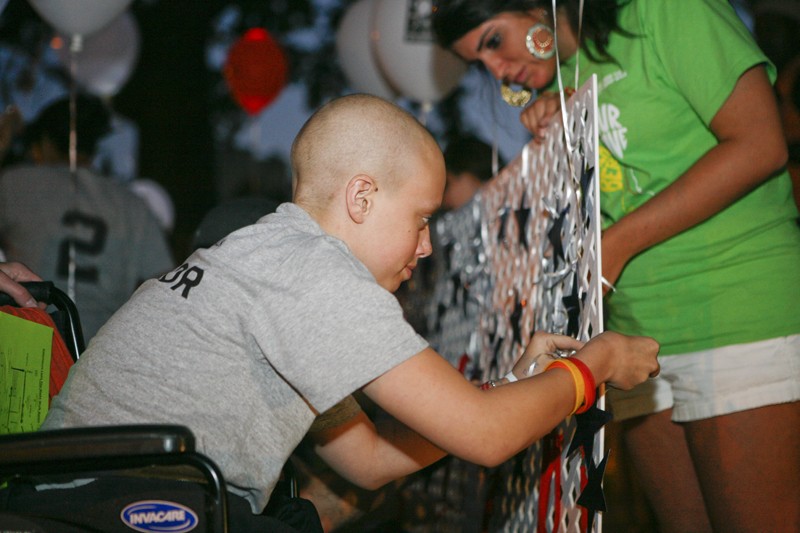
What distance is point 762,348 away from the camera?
1.93 metres

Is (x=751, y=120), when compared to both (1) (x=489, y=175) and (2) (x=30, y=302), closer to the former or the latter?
(2) (x=30, y=302)

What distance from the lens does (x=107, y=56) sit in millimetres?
6480

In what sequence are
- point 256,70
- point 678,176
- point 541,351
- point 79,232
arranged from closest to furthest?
point 541,351, point 678,176, point 79,232, point 256,70

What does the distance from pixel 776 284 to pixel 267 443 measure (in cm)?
121

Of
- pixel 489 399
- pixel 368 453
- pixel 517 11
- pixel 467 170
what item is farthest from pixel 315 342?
pixel 467 170

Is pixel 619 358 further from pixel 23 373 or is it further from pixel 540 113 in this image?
pixel 23 373

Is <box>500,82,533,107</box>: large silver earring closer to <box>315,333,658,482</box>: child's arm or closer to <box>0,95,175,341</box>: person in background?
<box>315,333,658,482</box>: child's arm

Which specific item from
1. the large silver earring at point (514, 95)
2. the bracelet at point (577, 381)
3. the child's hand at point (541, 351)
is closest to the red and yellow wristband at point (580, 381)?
the bracelet at point (577, 381)

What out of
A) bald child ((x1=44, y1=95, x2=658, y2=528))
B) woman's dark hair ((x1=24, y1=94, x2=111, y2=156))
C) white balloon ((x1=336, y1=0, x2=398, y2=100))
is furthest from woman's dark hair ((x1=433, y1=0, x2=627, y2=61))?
white balloon ((x1=336, y1=0, x2=398, y2=100))

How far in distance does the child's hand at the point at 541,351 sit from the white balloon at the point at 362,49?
401 cm

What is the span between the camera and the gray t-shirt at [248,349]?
1.38m

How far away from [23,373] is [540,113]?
1.50 meters

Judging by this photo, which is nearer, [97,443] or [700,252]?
[97,443]

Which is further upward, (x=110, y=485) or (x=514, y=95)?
(x=514, y=95)
